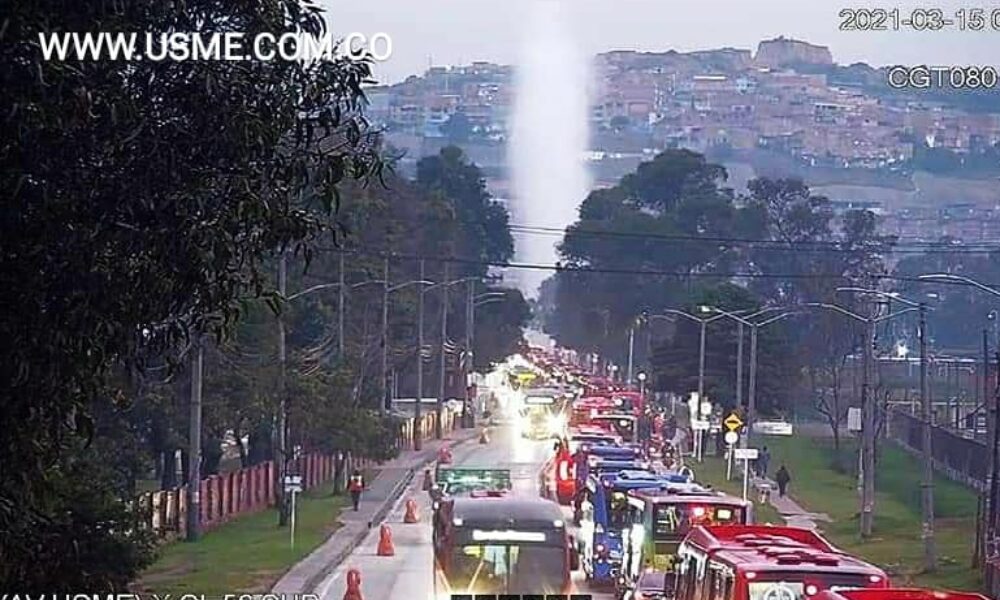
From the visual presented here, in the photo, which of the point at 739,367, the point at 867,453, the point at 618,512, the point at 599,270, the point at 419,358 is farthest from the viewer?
the point at 599,270

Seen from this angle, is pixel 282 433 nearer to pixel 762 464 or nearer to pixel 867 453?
pixel 867 453

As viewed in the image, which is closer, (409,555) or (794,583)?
(794,583)

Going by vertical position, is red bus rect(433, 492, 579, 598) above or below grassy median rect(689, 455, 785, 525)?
above

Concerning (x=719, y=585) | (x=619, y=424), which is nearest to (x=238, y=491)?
(x=619, y=424)

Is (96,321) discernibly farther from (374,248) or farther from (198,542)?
(374,248)

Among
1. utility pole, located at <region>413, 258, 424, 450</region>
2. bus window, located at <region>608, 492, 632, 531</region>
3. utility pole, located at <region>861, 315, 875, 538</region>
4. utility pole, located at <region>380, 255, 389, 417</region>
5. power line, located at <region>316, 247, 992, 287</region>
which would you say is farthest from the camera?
Answer: utility pole, located at <region>413, 258, 424, 450</region>

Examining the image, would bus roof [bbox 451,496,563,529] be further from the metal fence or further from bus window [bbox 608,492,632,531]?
the metal fence

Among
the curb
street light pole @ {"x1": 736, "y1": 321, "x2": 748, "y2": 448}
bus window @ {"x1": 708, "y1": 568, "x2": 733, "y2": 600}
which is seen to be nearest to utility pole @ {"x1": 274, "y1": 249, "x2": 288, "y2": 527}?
the curb
